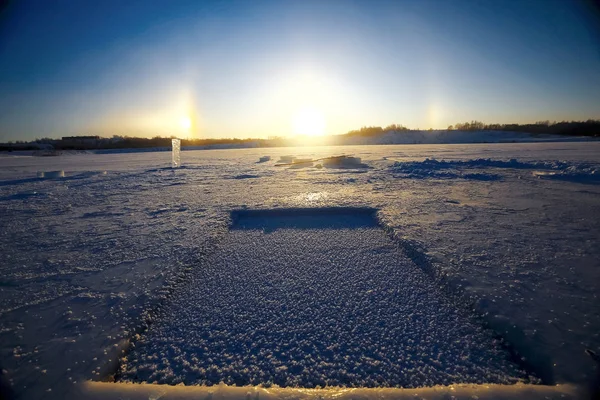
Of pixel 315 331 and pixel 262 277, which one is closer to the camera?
pixel 315 331

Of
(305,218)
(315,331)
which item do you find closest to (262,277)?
(315,331)

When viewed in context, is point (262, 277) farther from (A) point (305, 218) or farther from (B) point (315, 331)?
(A) point (305, 218)

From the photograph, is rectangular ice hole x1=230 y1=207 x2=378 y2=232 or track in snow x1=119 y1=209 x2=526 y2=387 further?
rectangular ice hole x1=230 y1=207 x2=378 y2=232

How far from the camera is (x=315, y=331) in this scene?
1286mm

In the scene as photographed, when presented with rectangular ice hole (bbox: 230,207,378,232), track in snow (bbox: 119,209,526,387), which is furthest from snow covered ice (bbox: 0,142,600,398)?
rectangular ice hole (bbox: 230,207,378,232)

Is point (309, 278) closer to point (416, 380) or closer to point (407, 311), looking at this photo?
point (407, 311)

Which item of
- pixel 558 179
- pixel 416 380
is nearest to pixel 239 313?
pixel 416 380

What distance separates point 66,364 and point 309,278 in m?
1.28

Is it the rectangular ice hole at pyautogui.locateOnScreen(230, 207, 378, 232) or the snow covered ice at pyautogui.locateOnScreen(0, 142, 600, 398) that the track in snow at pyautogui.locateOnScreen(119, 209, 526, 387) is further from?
the rectangular ice hole at pyautogui.locateOnScreen(230, 207, 378, 232)

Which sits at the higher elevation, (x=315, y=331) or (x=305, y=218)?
(x=305, y=218)

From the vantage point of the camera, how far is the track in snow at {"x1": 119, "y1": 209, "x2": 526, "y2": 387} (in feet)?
3.48

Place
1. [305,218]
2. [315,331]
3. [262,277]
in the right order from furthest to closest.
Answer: [305,218] < [262,277] < [315,331]

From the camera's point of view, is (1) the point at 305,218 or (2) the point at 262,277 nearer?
(2) the point at 262,277

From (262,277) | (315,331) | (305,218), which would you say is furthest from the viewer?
(305,218)
